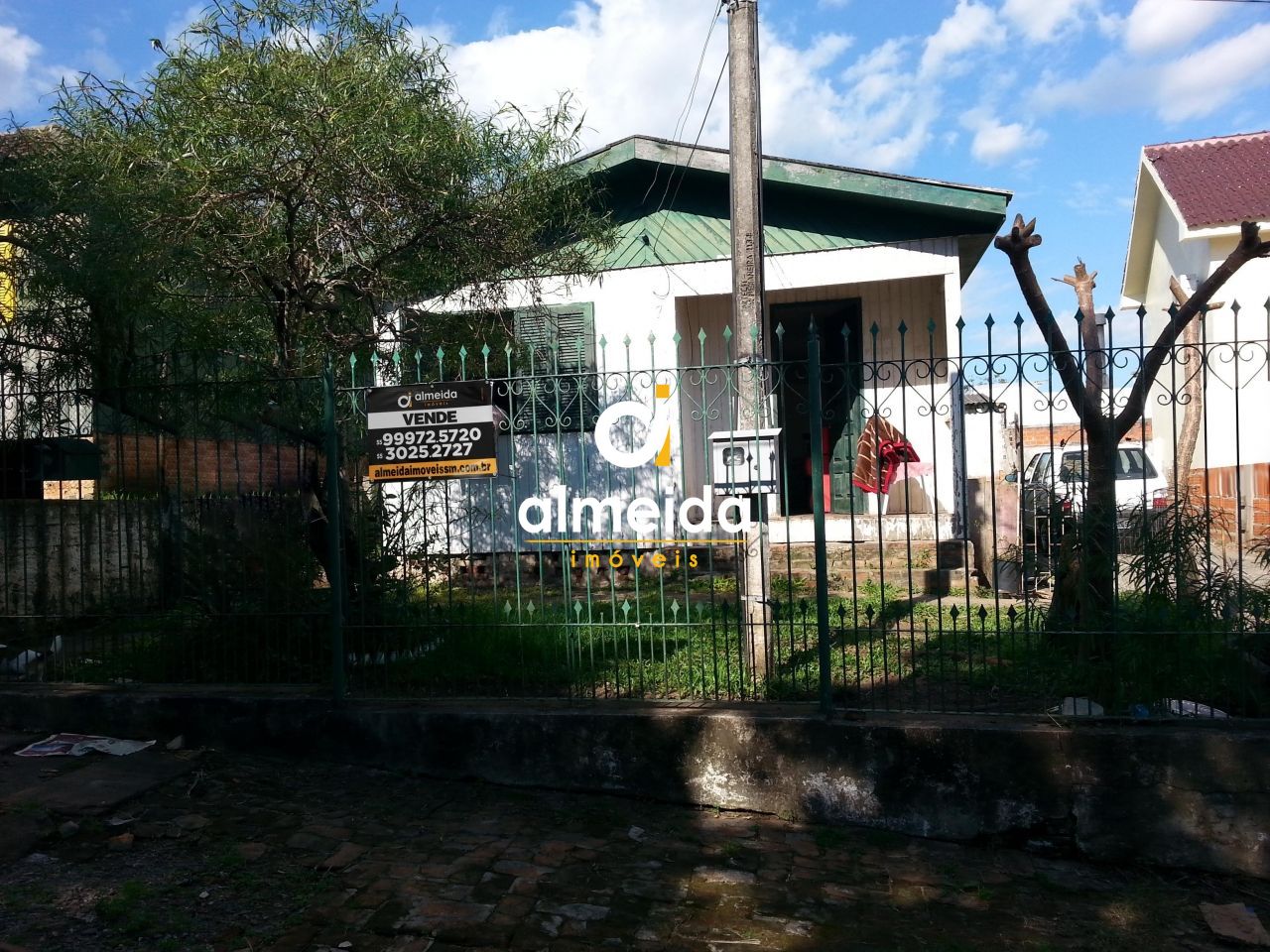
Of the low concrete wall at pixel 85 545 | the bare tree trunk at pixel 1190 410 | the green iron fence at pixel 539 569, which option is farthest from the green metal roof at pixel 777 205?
the low concrete wall at pixel 85 545

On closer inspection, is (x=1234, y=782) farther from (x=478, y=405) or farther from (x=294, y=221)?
(x=294, y=221)

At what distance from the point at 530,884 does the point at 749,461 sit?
→ 243 centimetres

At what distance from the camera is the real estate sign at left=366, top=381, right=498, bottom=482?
17.0 ft

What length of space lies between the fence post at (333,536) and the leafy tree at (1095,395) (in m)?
3.58

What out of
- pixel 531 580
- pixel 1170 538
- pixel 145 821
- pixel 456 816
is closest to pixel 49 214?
pixel 145 821

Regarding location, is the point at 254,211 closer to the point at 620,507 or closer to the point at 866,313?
the point at 620,507

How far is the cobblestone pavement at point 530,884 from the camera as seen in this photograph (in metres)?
3.52

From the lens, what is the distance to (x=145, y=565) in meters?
5.90

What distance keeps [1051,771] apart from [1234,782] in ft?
2.39

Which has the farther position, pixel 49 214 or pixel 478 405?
pixel 49 214

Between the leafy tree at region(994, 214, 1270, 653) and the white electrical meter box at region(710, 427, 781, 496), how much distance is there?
1465 mm

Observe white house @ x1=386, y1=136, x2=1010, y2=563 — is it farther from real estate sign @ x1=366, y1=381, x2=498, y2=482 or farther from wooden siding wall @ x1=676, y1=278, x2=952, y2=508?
real estate sign @ x1=366, y1=381, x2=498, y2=482

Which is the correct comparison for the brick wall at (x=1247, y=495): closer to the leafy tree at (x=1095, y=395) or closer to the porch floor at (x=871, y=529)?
the leafy tree at (x=1095, y=395)

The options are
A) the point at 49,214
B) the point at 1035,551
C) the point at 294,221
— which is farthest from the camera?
the point at 294,221
